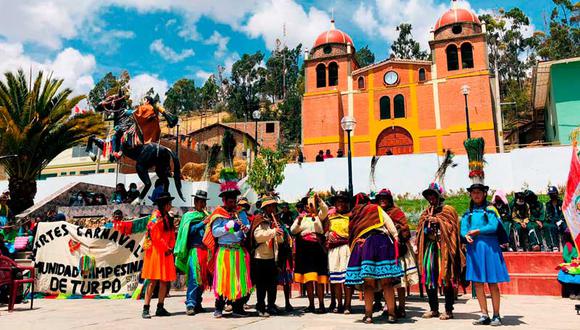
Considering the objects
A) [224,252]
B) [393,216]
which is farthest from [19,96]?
[393,216]

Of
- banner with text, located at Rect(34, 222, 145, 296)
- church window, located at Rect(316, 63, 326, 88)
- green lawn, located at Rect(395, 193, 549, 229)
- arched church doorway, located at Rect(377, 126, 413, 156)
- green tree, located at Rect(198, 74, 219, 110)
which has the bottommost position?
banner with text, located at Rect(34, 222, 145, 296)

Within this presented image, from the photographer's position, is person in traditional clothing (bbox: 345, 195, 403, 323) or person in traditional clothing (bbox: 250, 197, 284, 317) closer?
person in traditional clothing (bbox: 345, 195, 403, 323)

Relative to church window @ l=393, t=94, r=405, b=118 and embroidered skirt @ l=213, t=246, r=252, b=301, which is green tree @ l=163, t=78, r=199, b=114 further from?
embroidered skirt @ l=213, t=246, r=252, b=301

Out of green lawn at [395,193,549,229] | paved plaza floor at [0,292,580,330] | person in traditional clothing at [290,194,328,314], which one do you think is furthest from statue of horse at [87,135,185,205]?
green lawn at [395,193,549,229]

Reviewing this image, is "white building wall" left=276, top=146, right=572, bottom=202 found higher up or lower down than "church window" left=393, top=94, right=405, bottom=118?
lower down

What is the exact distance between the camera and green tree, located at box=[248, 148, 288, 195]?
25.5 m

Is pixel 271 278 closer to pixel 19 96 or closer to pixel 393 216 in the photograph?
pixel 393 216

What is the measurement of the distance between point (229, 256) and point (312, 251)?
1.22 m

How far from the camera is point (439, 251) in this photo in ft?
19.8

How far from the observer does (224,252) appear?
20.9 ft

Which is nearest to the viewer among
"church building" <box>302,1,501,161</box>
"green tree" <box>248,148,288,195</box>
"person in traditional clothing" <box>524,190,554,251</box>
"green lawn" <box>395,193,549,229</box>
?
"person in traditional clothing" <box>524,190,554,251</box>

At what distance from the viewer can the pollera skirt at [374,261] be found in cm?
566

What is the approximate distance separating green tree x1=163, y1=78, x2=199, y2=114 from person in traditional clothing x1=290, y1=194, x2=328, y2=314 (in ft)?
249

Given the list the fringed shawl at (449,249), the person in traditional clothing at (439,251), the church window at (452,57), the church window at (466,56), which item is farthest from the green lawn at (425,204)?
the church window at (466,56)
